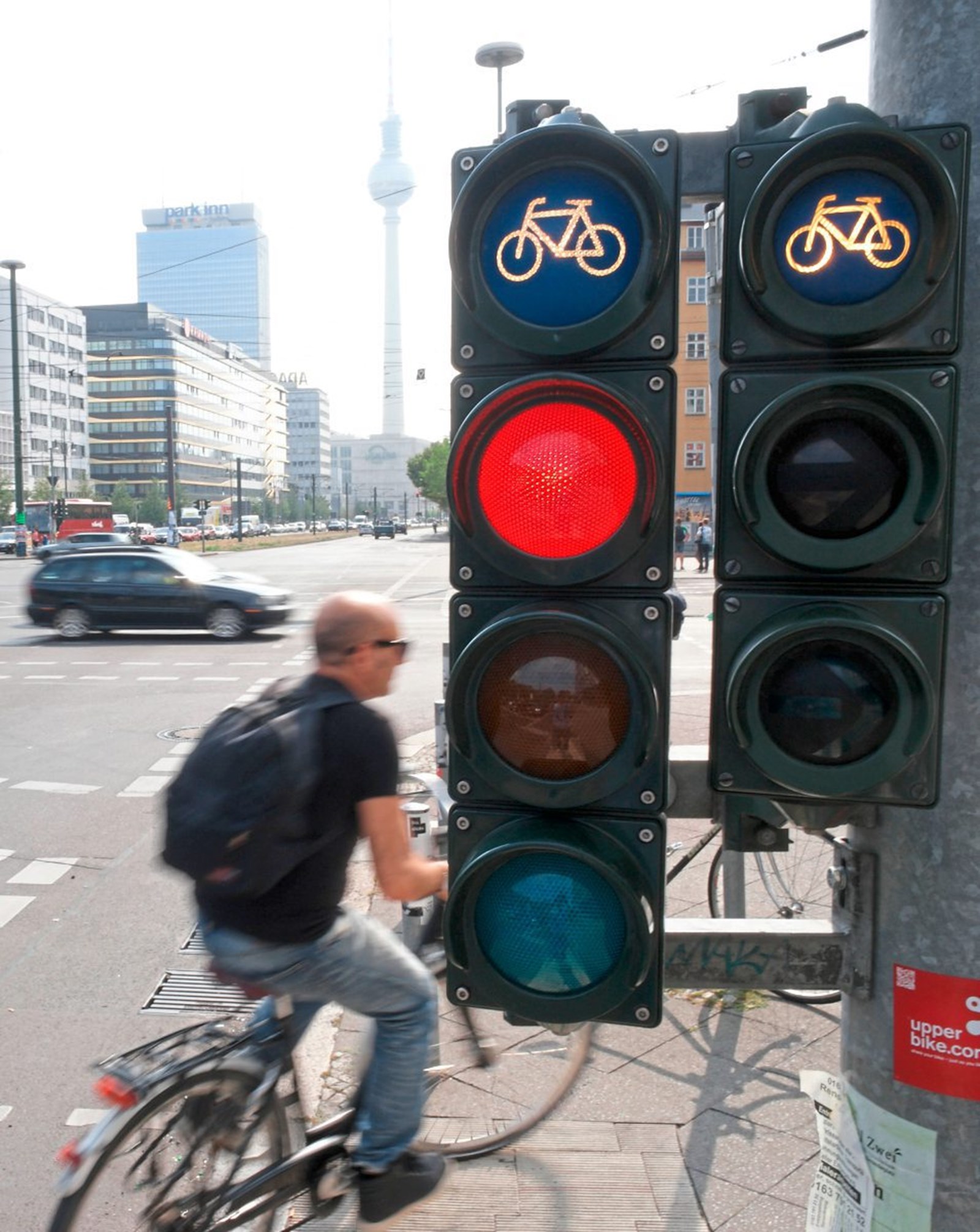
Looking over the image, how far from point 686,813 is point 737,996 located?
3268mm

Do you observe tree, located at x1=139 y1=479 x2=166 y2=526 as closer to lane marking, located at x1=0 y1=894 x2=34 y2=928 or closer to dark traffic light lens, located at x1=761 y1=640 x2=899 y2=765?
lane marking, located at x1=0 y1=894 x2=34 y2=928

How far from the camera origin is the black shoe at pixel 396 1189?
2893 mm

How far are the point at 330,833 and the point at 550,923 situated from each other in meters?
1.04

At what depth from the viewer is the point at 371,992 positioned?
2820 mm

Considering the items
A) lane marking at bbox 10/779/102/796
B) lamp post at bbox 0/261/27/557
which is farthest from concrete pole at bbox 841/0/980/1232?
lamp post at bbox 0/261/27/557

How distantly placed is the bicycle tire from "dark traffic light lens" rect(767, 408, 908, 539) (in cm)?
240

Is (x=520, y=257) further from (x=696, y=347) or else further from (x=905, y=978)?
(x=696, y=347)

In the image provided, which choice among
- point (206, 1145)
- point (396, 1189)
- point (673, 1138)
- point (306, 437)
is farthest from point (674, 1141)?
A: point (306, 437)

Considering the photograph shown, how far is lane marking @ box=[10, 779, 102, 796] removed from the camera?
8.59 m

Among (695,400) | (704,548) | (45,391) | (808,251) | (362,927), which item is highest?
(45,391)

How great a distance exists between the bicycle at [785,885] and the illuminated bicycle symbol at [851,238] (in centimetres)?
348

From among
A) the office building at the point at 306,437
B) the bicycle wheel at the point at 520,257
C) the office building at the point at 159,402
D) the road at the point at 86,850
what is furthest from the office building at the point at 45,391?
the bicycle wheel at the point at 520,257

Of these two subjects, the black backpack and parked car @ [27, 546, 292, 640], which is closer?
the black backpack

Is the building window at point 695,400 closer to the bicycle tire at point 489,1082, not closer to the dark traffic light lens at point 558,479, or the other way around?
the bicycle tire at point 489,1082
